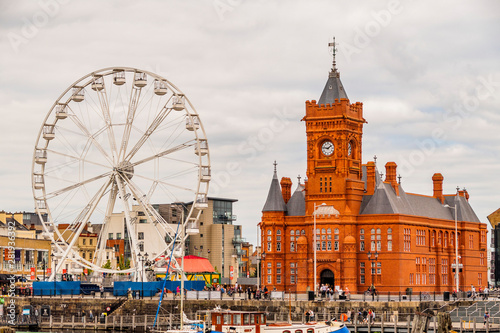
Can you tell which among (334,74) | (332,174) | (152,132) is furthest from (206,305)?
(334,74)

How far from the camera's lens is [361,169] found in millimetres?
102875

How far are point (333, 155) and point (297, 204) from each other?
25.7 ft

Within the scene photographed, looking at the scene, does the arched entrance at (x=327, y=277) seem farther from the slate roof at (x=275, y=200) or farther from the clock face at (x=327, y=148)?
the clock face at (x=327, y=148)

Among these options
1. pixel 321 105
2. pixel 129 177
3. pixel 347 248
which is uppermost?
pixel 321 105

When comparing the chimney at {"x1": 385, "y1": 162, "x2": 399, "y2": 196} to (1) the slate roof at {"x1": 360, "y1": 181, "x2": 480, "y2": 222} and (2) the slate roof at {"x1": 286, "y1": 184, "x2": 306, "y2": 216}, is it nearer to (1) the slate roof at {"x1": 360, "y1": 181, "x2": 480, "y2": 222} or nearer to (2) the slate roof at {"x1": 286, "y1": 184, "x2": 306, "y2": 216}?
(1) the slate roof at {"x1": 360, "y1": 181, "x2": 480, "y2": 222}

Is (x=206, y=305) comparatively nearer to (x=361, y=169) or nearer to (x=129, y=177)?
(x=129, y=177)

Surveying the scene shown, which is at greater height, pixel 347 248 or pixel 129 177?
pixel 129 177

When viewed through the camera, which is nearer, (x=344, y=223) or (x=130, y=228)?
(x=130, y=228)

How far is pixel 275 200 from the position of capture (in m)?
104

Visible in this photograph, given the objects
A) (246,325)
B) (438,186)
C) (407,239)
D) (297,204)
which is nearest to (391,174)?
(407,239)

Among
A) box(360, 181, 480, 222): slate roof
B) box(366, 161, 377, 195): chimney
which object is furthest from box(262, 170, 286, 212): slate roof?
box(366, 161, 377, 195): chimney

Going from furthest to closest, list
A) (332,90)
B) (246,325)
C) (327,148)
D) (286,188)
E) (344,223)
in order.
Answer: (286,188) → (332,90) → (327,148) → (344,223) → (246,325)

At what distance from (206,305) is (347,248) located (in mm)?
19836

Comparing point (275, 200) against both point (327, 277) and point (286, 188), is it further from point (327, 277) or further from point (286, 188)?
point (327, 277)
